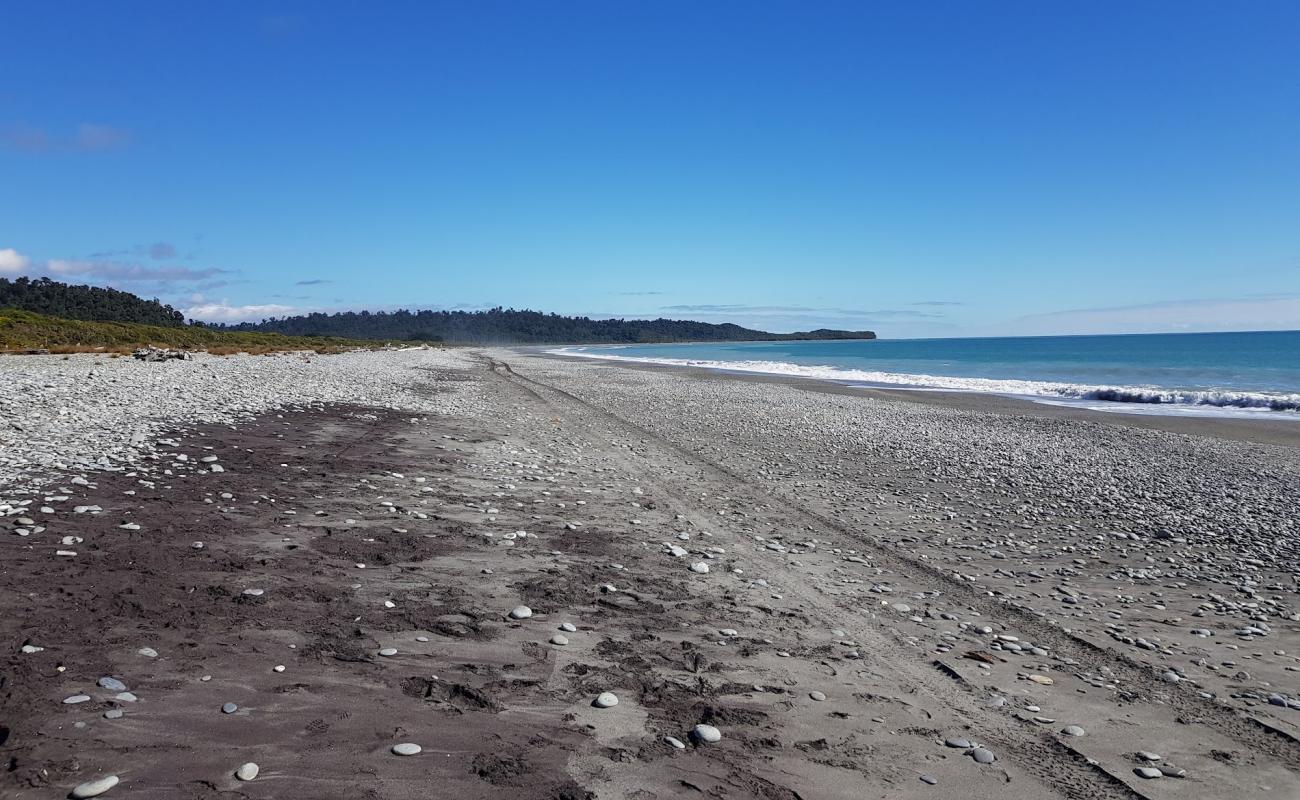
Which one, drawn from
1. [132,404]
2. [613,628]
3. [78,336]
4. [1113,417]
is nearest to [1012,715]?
[613,628]

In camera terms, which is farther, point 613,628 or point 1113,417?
point 1113,417

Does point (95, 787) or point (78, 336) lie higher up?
point (78, 336)

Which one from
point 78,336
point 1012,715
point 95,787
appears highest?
point 78,336

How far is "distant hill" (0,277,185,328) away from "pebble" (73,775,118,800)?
344ft

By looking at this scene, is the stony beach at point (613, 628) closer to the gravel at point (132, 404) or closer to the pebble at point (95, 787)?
the pebble at point (95, 787)

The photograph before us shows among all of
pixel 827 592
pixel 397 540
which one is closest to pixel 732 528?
pixel 827 592

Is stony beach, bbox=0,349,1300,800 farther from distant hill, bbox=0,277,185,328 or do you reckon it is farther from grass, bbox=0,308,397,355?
distant hill, bbox=0,277,185,328

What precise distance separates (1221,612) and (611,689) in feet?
20.4

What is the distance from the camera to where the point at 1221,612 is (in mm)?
7418

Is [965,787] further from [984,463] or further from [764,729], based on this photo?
[984,463]

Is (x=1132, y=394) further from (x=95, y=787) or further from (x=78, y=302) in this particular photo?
(x=78, y=302)

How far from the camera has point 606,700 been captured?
4.80 m

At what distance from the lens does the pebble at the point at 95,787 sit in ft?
11.0

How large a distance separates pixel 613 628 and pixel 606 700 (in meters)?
1.35
